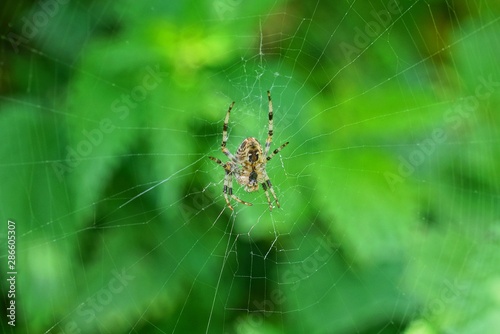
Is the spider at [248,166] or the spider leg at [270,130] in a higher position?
the spider leg at [270,130]

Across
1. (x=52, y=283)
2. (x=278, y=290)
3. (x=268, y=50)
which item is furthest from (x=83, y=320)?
(x=268, y=50)

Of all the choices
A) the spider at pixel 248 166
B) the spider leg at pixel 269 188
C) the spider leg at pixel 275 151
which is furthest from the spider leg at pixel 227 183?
the spider leg at pixel 275 151

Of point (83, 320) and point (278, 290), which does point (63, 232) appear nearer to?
point (83, 320)

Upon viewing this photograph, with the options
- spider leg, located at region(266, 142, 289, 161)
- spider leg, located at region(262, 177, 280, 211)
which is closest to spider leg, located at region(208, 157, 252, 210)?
spider leg, located at region(262, 177, 280, 211)

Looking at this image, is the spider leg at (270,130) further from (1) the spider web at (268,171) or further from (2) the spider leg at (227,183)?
(2) the spider leg at (227,183)

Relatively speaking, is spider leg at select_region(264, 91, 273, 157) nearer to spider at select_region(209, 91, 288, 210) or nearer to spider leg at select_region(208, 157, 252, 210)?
spider at select_region(209, 91, 288, 210)

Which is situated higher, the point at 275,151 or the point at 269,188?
the point at 275,151

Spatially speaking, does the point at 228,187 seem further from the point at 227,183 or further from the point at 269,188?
the point at 269,188

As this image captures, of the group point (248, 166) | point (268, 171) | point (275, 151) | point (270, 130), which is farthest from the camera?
point (248, 166)

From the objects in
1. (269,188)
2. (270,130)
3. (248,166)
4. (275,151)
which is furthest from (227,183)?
(270,130)
